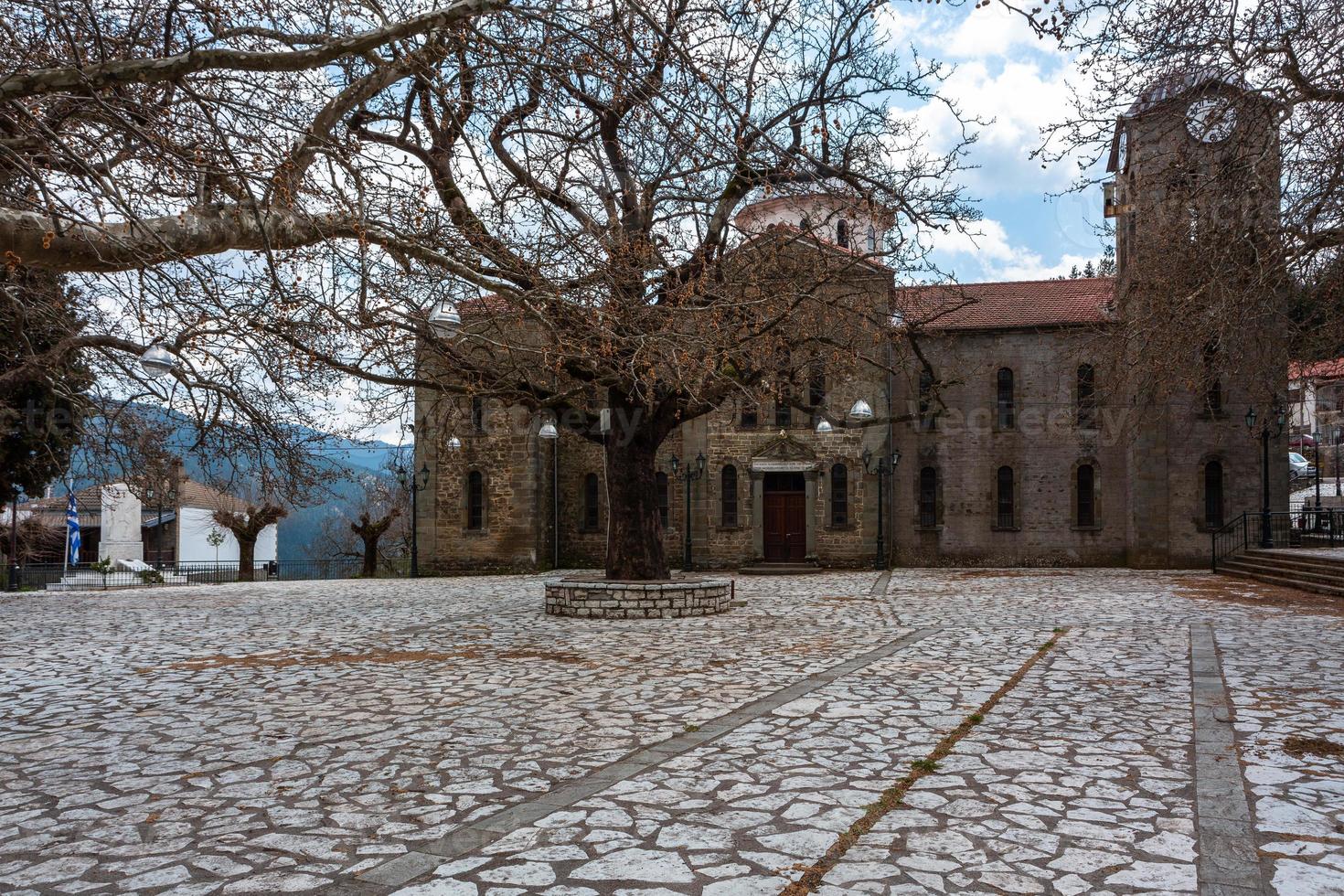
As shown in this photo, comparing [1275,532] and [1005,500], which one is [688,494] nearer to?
[1005,500]

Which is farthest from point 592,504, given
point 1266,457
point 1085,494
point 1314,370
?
point 1314,370

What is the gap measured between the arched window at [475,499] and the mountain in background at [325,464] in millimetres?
2829

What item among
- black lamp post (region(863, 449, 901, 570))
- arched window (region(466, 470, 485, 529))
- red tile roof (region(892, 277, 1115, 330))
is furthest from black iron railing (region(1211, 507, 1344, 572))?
arched window (region(466, 470, 485, 529))

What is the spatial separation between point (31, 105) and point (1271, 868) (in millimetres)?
8522

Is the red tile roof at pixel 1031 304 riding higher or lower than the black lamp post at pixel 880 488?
higher

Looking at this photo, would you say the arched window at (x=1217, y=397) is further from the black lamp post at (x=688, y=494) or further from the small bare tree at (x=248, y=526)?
the small bare tree at (x=248, y=526)

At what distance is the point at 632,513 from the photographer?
17.0 m

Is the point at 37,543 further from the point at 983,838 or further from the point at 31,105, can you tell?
the point at 983,838

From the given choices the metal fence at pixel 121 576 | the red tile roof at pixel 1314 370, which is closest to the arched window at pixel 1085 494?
the red tile roof at pixel 1314 370

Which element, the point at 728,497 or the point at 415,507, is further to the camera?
the point at 728,497

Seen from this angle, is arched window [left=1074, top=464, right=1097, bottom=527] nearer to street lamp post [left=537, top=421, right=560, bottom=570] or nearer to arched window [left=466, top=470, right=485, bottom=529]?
street lamp post [left=537, top=421, right=560, bottom=570]

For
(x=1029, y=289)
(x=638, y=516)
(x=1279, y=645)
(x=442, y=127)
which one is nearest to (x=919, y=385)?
(x=1029, y=289)

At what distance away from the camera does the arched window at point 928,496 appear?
30828 mm

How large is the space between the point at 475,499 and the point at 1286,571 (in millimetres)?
22820
